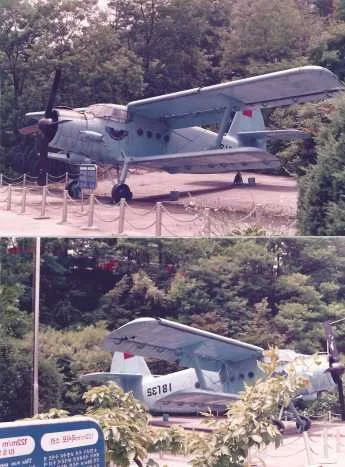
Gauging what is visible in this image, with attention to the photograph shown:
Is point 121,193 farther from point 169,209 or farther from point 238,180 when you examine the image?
point 238,180

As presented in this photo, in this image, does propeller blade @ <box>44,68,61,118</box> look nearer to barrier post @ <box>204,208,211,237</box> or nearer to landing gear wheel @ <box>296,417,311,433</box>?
barrier post @ <box>204,208,211,237</box>

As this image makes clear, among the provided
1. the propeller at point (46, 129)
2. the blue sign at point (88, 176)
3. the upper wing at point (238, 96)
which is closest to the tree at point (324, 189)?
the upper wing at point (238, 96)

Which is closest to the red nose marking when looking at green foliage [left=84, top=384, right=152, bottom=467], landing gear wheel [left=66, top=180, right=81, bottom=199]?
landing gear wheel [left=66, top=180, right=81, bottom=199]

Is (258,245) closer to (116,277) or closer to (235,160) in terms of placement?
(116,277)

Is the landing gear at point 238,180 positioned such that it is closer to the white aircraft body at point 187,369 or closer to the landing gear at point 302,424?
the white aircraft body at point 187,369

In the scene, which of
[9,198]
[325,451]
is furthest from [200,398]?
[9,198]

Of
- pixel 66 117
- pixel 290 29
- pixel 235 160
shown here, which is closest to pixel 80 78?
pixel 66 117
